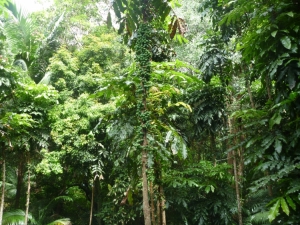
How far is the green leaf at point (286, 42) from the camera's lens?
2562 millimetres

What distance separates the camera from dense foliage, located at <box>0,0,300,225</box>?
2848 millimetres

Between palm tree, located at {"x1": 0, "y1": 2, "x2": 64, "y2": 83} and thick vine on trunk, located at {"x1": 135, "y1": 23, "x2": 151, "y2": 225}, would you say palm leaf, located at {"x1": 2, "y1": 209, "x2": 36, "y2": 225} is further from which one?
thick vine on trunk, located at {"x1": 135, "y1": 23, "x2": 151, "y2": 225}

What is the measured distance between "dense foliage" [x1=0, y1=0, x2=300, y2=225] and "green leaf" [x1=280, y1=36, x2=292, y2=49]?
0.5 inches

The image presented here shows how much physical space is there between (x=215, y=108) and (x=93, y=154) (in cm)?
306

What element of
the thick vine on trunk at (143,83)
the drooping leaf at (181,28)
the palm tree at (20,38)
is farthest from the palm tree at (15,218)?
the drooping leaf at (181,28)

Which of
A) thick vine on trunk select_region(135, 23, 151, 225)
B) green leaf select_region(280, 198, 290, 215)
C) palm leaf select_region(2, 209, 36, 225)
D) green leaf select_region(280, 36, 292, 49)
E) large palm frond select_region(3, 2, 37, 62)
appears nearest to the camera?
green leaf select_region(280, 198, 290, 215)

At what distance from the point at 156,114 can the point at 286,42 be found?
1.72 meters

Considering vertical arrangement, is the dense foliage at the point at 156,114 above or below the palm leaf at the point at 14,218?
above

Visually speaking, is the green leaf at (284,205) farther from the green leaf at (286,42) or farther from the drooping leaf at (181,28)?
the drooping leaf at (181,28)

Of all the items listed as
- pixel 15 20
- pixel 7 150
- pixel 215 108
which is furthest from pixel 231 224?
pixel 15 20

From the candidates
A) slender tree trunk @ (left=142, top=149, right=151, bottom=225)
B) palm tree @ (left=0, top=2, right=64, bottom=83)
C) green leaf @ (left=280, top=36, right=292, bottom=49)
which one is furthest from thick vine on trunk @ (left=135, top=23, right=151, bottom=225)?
palm tree @ (left=0, top=2, right=64, bottom=83)

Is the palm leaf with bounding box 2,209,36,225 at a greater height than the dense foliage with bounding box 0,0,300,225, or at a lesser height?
lesser

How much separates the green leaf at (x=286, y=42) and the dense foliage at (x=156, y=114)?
0.01 metres

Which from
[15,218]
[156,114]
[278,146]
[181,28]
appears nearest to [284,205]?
[278,146]
